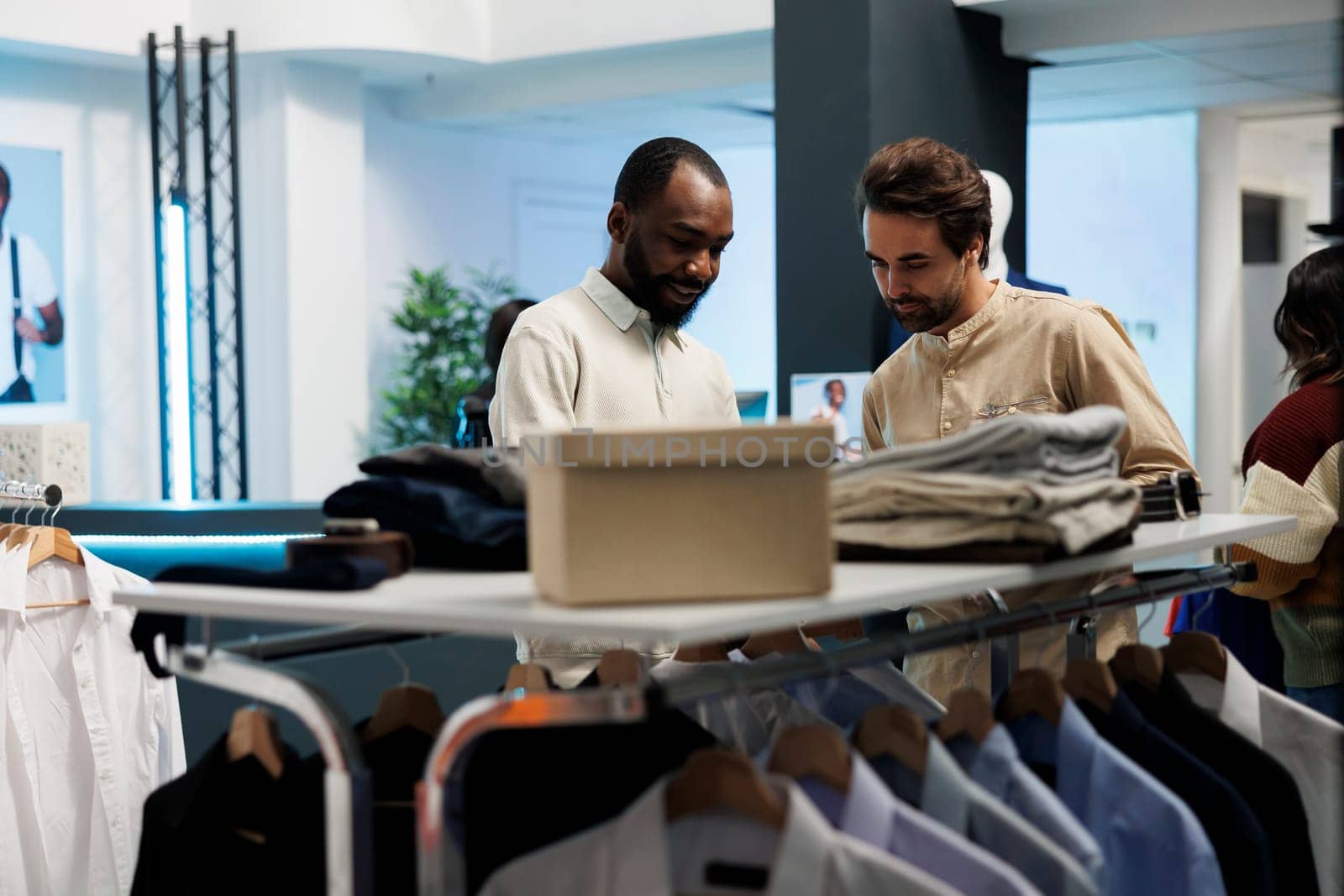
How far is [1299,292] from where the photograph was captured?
118 inches

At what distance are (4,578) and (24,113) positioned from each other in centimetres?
485

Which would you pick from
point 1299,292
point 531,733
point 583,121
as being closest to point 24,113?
point 583,121

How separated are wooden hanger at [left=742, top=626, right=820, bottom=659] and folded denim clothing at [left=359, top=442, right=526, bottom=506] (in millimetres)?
519

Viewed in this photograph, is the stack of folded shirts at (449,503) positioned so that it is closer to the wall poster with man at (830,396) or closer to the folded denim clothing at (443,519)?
the folded denim clothing at (443,519)

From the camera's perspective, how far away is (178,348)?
6.65m

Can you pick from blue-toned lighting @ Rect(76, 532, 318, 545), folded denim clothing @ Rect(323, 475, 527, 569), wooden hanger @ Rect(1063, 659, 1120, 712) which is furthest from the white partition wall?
folded denim clothing @ Rect(323, 475, 527, 569)

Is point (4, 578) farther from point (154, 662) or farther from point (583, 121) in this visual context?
point (583, 121)

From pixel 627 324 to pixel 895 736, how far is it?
38.9 inches

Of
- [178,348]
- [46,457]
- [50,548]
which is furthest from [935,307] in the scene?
[178,348]

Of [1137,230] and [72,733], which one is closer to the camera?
[72,733]

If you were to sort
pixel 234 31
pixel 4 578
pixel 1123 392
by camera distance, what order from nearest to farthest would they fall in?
1. pixel 1123 392
2. pixel 4 578
3. pixel 234 31

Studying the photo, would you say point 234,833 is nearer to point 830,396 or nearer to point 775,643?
point 775,643

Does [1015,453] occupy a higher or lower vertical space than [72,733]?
higher

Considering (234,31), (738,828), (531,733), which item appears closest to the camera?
(738,828)
